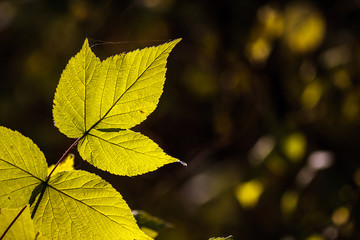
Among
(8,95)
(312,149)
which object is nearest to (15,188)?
(312,149)

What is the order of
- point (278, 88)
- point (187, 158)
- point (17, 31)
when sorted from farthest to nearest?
point (17, 31) < point (187, 158) < point (278, 88)

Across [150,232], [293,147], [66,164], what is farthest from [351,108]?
[66,164]

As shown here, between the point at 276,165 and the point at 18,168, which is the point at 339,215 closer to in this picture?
the point at 276,165

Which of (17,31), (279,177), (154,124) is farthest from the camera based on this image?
(17,31)

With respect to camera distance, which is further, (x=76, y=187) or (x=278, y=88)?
(x=278, y=88)

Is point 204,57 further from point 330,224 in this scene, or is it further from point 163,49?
point 163,49
